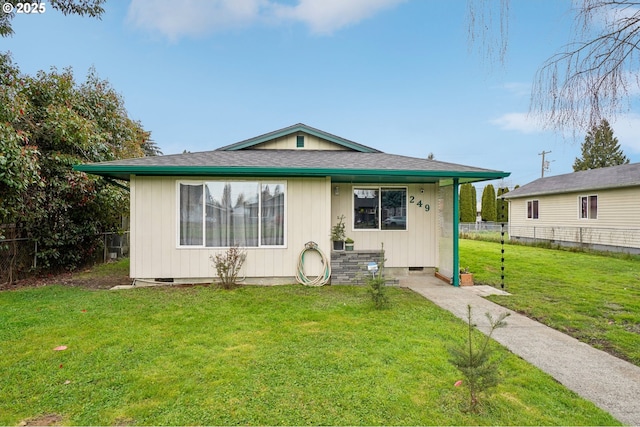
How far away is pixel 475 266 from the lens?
32.2ft

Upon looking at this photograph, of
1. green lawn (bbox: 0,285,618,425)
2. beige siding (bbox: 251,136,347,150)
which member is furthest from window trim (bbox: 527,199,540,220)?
green lawn (bbox: 0,285,618,425)

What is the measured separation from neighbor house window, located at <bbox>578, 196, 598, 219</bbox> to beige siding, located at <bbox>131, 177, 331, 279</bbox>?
1452cm

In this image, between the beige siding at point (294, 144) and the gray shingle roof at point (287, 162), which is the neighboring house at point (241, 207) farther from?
the beige siding at point (294, 144)

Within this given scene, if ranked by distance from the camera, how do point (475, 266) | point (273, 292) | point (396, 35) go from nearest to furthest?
point (273, 292)
point (396, 35)
point (475, 266)

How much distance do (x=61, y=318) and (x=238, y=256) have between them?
9.74ft

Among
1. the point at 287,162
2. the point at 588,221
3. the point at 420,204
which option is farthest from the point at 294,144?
the point at 588,221

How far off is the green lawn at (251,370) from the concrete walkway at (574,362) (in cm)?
20

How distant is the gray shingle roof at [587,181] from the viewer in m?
13.2

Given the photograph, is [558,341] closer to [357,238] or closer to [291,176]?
[357,238]

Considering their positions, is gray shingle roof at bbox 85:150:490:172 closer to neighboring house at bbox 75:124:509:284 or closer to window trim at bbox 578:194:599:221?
neighboring house at bbox 75:124:509:284

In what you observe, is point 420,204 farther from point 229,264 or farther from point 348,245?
point 229,264

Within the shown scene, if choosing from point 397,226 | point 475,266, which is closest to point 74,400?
point 397,226

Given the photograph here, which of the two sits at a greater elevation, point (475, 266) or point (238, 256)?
point (238, 256)

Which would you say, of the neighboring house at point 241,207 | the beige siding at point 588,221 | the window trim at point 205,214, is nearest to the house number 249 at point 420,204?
the neighboring house at point 241,207
